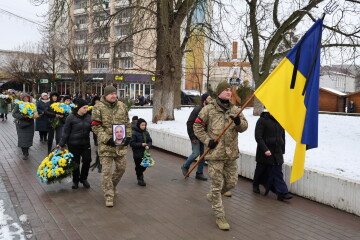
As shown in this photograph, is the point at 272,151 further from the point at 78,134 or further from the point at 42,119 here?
the point at 42,119

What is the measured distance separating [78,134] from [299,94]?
396 cm

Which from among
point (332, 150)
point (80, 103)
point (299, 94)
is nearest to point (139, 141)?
point (80, 103)

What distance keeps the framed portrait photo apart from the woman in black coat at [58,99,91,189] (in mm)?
1257

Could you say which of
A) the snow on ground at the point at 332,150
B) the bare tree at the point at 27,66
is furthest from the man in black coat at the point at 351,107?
the bare tree at the point at 27,66

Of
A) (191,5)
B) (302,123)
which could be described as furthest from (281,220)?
Answer: (191,5)

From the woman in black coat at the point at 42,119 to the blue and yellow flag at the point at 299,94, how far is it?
8092 mm

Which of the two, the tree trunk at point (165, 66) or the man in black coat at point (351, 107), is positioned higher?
the tree trunk at point (165, 66)

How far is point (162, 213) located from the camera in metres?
5.79

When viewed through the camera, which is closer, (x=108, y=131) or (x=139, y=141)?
(x=108, y=131)

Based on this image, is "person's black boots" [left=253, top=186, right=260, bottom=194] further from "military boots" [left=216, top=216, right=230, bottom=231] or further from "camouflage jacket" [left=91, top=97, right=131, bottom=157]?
"camouflage jacket" [left=91, top=97, right=131, bottom=157]

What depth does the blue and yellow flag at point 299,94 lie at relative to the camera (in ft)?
16.1

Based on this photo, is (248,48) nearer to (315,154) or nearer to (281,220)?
(315,154)

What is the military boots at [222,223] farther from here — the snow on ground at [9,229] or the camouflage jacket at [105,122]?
the snow on ground at [9,229]

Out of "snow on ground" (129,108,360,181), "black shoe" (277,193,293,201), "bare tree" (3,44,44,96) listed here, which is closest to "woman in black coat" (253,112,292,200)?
"black shoe" (277,193,293,201)
